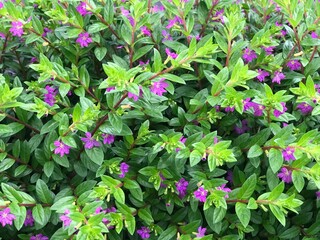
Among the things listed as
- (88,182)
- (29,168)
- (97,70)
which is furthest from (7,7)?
(88,182)

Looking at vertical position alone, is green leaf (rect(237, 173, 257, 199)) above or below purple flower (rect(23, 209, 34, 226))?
above

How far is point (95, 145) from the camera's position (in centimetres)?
142

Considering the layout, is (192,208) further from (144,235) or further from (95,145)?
(95,145)

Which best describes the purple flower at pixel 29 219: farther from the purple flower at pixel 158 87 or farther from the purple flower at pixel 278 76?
the purple flower at pixel 278 76

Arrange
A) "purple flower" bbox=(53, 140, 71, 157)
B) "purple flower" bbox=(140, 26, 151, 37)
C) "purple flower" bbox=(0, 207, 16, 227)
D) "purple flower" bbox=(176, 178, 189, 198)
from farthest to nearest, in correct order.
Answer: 1. "purple flower" bbox=(140, 26, 151, 37)
2. "purple flower" bbox=(176, 178, 189, 198)
3. "purple flower" bbox=(53, 140, 71, 157)
4. "purple flower" bbox=(0, 207, 16, 227)

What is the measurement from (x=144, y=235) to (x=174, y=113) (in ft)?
1.50

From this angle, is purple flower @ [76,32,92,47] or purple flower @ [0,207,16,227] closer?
purple flower @ [0,207,16,227]

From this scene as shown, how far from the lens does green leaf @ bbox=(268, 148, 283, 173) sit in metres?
1.35

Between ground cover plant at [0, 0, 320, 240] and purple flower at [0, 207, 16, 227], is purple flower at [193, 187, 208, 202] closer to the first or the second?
ground cover plant at [0, 0, 320, 240]

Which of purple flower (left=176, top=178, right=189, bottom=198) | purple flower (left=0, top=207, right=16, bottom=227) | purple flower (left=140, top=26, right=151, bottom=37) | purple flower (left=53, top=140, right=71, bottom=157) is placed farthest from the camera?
purple flower (left=140, top=26, right=151, bottom=37)

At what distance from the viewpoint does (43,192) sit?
1428 millimetres

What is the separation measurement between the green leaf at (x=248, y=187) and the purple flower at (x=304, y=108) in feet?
1.31

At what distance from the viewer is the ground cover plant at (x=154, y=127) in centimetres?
136

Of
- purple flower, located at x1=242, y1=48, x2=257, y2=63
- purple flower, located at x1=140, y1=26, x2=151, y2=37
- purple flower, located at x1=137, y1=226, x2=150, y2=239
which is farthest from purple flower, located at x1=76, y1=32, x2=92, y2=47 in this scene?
purple flower, located at x1=137, y1=226, x2=150, y2=239
